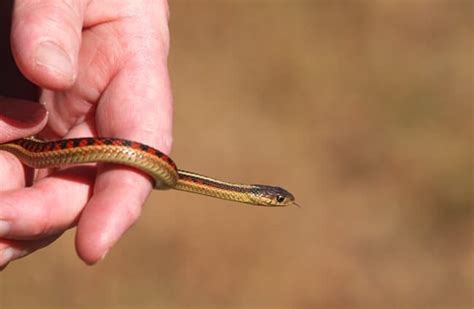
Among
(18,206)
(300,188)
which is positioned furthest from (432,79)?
(18,206)

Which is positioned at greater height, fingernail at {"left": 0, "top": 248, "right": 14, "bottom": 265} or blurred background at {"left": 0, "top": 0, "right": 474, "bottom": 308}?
blurred background at {"left": 0, "top": 0, "right": 474, "bottom": 308}

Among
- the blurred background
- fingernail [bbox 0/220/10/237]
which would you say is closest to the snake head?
fingernail [bbox 0/220/10/237]

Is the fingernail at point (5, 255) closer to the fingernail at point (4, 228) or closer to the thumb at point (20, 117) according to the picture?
the fingernail at point (4, 228)

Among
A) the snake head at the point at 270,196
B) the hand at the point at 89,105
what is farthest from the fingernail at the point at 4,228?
the snake head at the point at 270,196

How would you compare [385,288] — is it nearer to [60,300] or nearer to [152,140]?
[60,300]

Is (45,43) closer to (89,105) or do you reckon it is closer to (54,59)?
(54,59)

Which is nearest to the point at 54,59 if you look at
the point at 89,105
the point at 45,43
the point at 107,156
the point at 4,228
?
the point at 45,43

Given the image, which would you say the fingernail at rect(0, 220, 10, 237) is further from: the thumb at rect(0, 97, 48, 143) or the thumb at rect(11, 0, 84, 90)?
the thumb at rect(0, 97, 48, 143)
